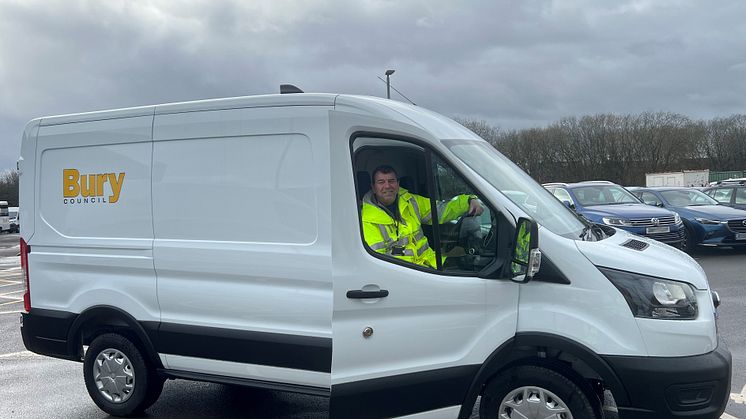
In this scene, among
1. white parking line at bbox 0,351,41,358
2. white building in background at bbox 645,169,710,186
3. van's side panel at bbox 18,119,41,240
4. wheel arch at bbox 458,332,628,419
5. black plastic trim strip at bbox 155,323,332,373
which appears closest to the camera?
wheel arch at bbox 458,332,628,419

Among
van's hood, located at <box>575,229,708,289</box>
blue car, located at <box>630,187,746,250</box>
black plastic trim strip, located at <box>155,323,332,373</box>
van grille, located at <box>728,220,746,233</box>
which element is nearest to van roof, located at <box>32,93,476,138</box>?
van's hood, located at <box>575,229,708,289</box>

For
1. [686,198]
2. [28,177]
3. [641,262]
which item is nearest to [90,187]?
[28,177]

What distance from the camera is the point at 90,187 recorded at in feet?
14.9

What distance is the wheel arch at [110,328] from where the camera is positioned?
433cm

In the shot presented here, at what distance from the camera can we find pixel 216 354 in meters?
4.05

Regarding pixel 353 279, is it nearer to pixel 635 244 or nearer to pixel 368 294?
pixel 368 294

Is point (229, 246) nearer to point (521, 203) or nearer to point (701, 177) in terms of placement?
point (521, 203)

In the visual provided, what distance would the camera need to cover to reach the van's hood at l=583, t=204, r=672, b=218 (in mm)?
11703

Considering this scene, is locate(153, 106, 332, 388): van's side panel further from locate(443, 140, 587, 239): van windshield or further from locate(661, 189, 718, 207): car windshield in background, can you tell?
locate(661, 189, 718, 207): car windshield in background

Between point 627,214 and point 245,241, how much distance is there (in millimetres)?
9720

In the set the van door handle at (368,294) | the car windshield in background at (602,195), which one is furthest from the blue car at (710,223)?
the van door handle at (368,294)

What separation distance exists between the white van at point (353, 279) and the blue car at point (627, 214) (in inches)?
308

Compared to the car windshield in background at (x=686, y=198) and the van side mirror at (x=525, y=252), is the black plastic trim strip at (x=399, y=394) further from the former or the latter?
the car windshield in background at (x=686, y=198)

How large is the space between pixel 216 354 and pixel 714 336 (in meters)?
3.01
